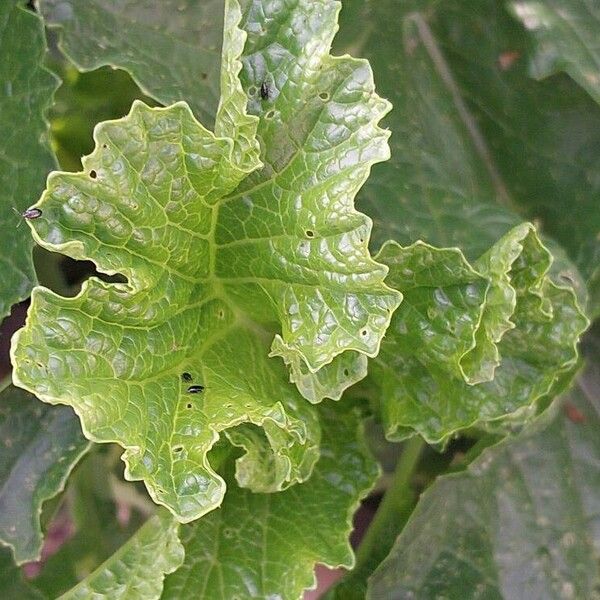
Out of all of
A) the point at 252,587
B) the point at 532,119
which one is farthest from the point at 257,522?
the point at 532,119

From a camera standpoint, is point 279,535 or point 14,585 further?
point 14,585

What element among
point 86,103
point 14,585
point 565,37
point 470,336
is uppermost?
point 565,37

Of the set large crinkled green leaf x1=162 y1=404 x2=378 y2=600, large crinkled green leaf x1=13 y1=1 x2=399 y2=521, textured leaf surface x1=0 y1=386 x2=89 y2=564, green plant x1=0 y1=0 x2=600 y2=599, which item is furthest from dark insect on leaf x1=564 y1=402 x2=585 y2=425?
textured leaf surface x1=0 y1=386 x2=89 y2=564

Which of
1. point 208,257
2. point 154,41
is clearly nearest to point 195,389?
point 208,257

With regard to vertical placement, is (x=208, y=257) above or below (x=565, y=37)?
below

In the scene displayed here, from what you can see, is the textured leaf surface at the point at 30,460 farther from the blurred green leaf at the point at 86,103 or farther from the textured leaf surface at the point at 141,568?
the blurred green leaf at the point at 86,103

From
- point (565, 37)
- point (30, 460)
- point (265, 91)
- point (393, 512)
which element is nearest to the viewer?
point (265, 91)

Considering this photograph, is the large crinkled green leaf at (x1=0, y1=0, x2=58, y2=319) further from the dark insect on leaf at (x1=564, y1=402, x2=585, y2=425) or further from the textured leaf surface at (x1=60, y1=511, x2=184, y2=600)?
the dark insect on leaf at (x1=564, y1=402, x2=585, y2=425)

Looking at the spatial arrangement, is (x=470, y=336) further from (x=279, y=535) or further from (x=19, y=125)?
(x=19, y=125)
